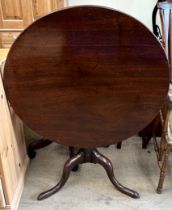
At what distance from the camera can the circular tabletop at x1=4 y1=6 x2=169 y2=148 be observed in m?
1.20

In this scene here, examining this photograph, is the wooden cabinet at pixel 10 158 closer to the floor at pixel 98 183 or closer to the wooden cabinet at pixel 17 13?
the floor at pixel 98 183

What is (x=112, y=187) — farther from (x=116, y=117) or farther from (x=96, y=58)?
(x=96, y=58)

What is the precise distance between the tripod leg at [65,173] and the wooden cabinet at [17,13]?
0.93 m

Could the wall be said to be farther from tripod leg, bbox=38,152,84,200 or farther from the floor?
tripod leg, bbox=38,152,84,200

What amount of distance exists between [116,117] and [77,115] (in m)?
0.21

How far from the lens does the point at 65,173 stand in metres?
1.67

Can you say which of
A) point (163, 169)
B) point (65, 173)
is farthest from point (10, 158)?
point (163, 169)

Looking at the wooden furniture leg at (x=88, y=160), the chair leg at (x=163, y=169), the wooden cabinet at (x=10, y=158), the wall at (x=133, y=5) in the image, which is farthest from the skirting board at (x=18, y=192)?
the wall at (x=133, y=5)

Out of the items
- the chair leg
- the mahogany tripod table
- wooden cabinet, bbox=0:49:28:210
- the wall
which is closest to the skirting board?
wooden cabinet, bbox=0:49:28:210

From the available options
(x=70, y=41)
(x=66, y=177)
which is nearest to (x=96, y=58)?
(x=70, y=41)

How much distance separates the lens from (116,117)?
55.2 inches

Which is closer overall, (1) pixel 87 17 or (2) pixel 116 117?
(1) pixel 87 17

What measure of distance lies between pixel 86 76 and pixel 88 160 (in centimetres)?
65

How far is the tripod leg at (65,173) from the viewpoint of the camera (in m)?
1.67
